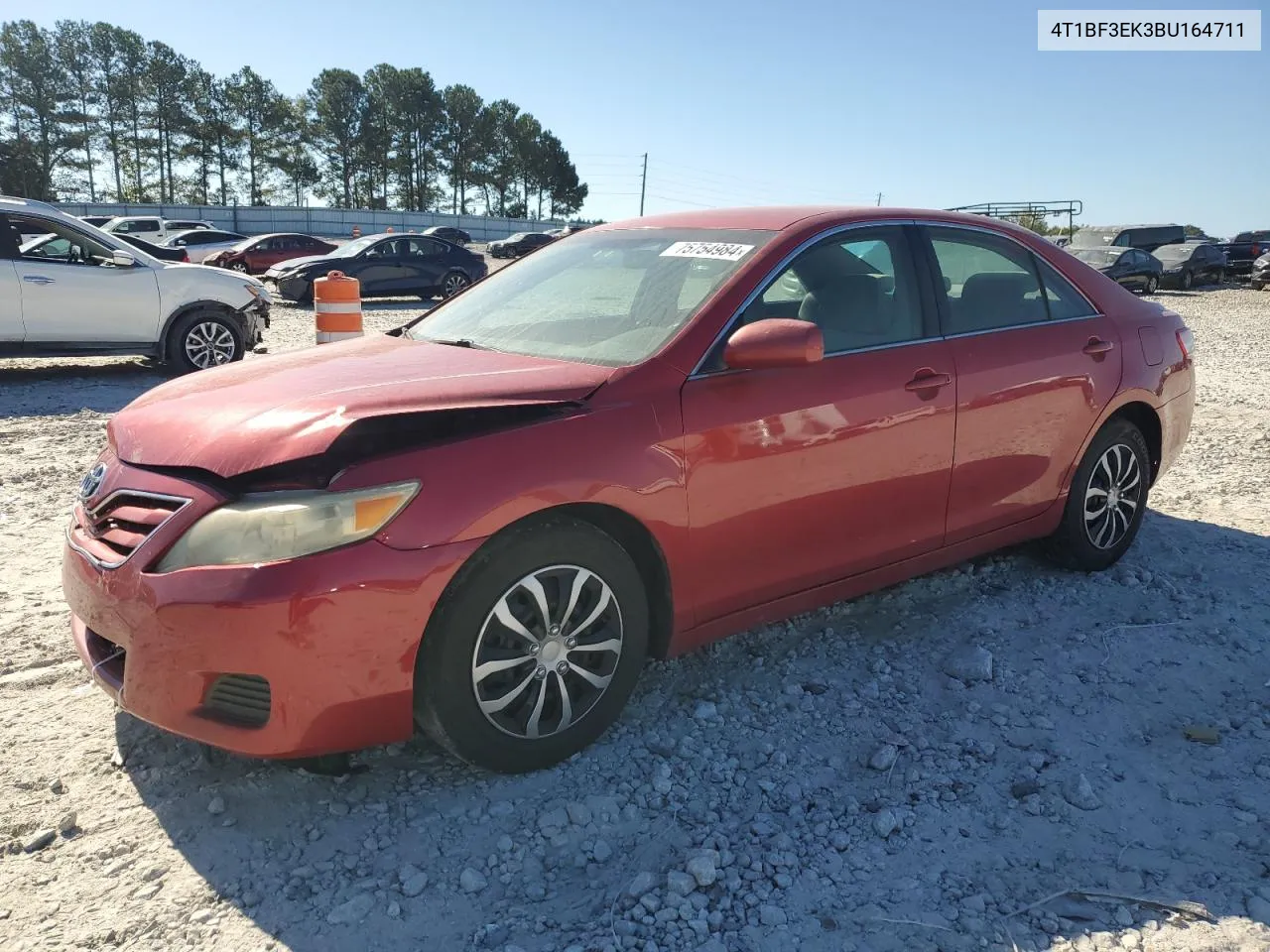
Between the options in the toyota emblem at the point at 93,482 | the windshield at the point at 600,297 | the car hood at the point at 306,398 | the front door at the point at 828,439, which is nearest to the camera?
the car hood at the point at 306,398

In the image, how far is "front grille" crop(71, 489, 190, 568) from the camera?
2562mm

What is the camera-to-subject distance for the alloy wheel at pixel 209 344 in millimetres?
9867

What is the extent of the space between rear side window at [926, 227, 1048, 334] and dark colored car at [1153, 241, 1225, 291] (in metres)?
28.2

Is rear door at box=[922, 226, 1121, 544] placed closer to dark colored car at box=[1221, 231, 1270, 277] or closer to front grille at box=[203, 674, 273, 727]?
front grille at box=[203, 674, 273, 727]

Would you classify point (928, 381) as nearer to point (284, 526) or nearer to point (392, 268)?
point (284, 526)

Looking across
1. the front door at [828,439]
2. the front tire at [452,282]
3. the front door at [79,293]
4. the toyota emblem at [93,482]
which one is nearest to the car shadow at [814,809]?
the front door at [828,439]

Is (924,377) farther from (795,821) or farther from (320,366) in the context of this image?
(320,366)

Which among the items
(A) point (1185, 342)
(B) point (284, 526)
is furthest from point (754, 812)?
(A) point (1185, 342)

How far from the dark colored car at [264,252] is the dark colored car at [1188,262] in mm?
24343

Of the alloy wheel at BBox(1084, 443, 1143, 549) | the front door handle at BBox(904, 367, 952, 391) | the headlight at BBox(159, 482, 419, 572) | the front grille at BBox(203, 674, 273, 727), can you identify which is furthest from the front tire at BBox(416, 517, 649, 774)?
the alloy wheel at BBox(1084, 443, 1143, 549)

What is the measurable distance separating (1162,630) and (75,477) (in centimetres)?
600

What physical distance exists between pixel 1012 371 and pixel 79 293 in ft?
28.9

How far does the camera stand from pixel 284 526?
7.80 feet

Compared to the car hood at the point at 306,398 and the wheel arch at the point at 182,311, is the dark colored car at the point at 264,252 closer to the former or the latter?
the wheel arch at the point at 182,311
